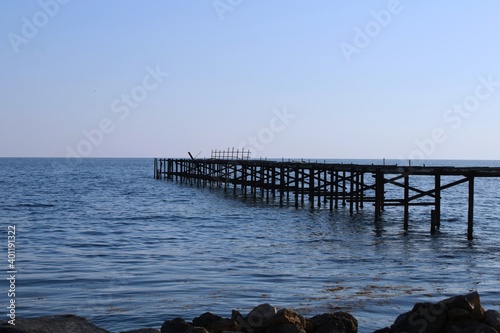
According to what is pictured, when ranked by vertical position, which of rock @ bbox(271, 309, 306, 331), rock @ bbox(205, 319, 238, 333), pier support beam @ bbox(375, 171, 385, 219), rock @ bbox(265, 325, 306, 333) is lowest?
rock @ bbox(205, 319, 238, 333)

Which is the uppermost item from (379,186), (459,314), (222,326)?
(379,186)

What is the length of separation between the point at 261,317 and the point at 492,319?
3.34m

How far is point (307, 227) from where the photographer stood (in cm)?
2939

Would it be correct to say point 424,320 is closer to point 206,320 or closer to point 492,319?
point 492,319

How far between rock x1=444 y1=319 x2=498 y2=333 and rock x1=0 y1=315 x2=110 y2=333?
517 cm

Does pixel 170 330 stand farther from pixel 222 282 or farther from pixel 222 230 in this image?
pixel 222 230

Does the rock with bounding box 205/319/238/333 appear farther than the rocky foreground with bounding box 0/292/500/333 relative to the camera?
Yes

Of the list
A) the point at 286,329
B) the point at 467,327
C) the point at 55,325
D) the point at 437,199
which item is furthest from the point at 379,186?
the point at 55,325

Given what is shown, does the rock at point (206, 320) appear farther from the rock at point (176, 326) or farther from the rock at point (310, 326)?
the rock at point (310, 326)

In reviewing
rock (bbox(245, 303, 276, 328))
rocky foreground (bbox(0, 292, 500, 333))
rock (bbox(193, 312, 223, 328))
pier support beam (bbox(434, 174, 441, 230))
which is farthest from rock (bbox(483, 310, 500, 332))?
pier support beam (bbox(434, 174, 441, 230))

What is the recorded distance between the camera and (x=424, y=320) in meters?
9.77

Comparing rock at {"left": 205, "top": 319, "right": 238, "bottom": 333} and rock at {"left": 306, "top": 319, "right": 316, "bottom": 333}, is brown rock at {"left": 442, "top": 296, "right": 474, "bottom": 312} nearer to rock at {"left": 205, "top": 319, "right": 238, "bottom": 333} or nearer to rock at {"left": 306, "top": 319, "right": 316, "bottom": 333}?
rock at {"left": 306, "top": 319, "right": 316, "bottom": 333}

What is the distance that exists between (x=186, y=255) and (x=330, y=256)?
14.3ft

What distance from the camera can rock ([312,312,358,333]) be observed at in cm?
999
